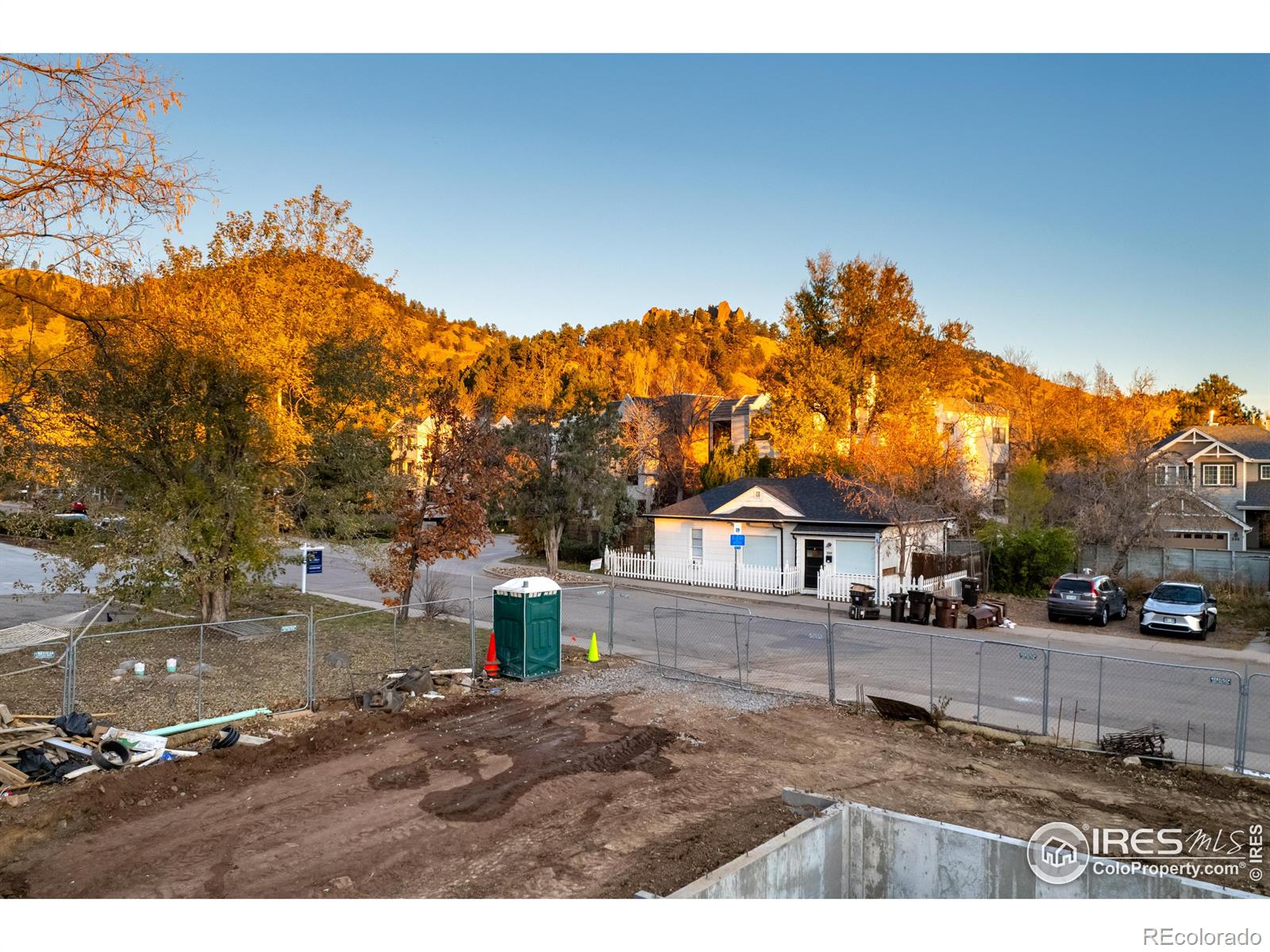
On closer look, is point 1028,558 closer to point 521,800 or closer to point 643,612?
point 643,612

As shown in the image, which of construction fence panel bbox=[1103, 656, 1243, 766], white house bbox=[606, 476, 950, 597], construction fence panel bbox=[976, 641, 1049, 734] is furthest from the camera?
white house bbox=[606, 476, 950, 597]

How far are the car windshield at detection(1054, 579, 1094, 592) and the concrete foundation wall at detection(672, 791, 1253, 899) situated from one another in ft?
58.8

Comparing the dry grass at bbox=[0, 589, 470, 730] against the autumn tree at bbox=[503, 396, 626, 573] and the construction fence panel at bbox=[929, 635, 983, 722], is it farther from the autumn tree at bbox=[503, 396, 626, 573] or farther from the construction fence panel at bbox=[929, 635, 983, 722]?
the autumn tree at bbox=[503, 396, 626, 573]

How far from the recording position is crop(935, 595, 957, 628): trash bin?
75.7 ft

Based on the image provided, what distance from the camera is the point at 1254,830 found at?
905 cm

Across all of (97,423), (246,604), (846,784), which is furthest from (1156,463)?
(97,423)

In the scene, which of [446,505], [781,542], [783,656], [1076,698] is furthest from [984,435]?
[446,505]

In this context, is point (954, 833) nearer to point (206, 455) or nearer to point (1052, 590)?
point (206, 455)

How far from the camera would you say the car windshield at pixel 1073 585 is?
2352cm

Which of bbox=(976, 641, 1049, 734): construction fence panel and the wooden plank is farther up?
the wooden plank

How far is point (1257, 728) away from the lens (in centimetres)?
1347

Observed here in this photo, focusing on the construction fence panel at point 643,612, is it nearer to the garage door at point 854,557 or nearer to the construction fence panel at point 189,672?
the garage door at point 854,557

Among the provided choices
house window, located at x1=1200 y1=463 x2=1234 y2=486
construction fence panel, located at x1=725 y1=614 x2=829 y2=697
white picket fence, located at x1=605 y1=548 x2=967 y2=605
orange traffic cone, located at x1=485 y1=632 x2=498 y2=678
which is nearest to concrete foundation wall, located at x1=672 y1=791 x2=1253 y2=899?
construction fence panel, located at x1=725 y1=614 x2=829 y2=697

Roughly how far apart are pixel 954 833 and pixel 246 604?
20.3 meters
